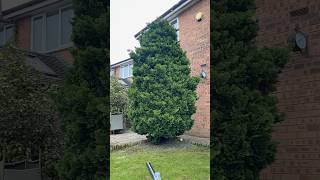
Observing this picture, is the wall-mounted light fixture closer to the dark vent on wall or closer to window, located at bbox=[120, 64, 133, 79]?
window, located at bbox=[120, 64, 133, 79]

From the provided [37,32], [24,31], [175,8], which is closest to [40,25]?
[37,32]

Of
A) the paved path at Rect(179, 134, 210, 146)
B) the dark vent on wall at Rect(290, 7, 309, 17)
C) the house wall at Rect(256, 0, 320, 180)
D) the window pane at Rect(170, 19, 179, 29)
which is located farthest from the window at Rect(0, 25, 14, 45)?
the paved path at Rect(179, 134, 210, 146)

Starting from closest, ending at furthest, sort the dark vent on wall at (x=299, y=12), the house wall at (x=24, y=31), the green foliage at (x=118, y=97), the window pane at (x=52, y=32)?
the green foliage at (x=118, y=97), the dark vent on wall at (x=299, y=12), the window pane at (x=52, y=32), the house wall at (x=24, y=31)

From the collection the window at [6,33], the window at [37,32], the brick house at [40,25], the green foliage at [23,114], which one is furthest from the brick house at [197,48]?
the window at [6,33]

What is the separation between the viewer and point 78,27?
6973 millimetres

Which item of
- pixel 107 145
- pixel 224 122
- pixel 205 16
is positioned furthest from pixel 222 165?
pixel 205 16

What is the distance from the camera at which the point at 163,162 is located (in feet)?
18.3

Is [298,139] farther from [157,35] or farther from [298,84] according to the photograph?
[157,35]

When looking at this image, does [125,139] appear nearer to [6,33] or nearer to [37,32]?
[37,32]

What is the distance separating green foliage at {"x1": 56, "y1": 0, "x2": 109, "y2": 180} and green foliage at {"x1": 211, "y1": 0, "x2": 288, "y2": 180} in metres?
1.54

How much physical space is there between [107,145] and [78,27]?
5.91 ft

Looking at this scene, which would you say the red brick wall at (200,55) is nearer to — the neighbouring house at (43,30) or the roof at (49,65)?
the roof at (49,65)

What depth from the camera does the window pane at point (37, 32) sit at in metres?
13.9

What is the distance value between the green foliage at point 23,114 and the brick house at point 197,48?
11.5 feet
